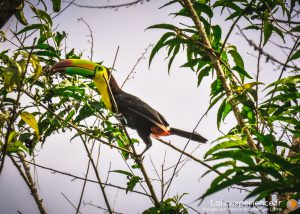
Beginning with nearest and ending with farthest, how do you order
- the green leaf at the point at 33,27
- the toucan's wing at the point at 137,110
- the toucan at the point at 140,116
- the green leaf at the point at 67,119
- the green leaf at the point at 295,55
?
the green leaf at the point at 295,55 < the green leaf at the point at 67,119 < the green leaf at the point at 33,27 < the toucan at the point at 140,116 < the toucan's wing at the point at 137,110

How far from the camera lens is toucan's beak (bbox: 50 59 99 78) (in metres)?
2.35

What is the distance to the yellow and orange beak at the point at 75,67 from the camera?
92.4 inches

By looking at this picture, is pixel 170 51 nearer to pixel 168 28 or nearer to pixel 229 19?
pixel 168 28

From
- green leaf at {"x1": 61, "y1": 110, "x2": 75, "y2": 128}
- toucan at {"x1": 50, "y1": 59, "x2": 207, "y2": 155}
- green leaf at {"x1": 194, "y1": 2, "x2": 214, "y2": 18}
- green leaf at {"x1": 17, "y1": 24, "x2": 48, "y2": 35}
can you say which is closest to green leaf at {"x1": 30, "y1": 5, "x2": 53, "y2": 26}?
green leaf at {"x1": 17, "y1": 24, "x2": 48, "y2": 35}

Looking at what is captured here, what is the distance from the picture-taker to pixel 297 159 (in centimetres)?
157

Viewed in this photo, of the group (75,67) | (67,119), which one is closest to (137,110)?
(75,67)

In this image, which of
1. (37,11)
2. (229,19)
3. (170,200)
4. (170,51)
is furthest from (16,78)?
(229,19)

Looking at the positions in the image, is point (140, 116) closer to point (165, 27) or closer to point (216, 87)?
point (216, 87)

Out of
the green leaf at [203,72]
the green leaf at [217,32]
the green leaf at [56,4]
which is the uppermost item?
the green leaf at [56,4]

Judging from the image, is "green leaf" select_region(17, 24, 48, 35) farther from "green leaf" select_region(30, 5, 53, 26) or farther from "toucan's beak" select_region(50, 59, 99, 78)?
"toucan's beak" select_region(50, 59, 99, 78)

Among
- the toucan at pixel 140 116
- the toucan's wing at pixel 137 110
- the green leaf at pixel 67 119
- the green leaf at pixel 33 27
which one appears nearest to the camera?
the green leaf at pixel 67 119

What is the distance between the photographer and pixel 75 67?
2.88m

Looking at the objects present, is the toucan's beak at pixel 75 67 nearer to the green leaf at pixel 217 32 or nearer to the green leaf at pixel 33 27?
the green leaf at pixel 33 27

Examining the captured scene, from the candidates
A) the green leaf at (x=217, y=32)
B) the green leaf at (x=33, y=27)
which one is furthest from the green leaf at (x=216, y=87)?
the green leaf at (x=33, y=27)
